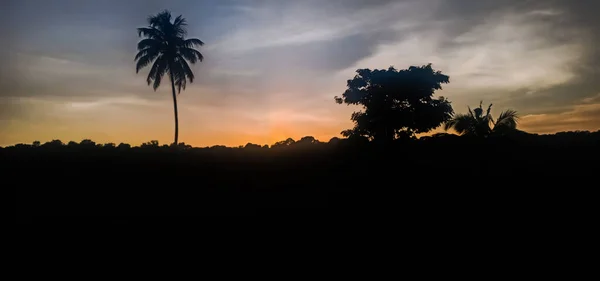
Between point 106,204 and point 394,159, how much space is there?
13972mm

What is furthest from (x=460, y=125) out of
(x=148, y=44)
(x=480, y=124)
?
(x=148, y=44)

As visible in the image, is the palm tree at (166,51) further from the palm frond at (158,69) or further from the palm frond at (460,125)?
the palm frond at (460,125)

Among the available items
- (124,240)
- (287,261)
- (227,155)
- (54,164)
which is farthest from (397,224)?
(54,164)

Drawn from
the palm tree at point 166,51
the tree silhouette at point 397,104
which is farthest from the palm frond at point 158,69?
the tree silhouette at point 397,104

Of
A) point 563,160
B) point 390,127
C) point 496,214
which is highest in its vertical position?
point 390,127

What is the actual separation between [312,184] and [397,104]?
12.5 meters

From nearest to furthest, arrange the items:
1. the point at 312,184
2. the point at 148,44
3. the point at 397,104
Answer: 1. the point at 312,184
2. the point at 397,104
3. the point at 148,44

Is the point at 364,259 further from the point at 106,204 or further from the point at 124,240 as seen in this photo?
the point at 106,204

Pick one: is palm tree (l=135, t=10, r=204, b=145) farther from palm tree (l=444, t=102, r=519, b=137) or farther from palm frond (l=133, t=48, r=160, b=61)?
palm tree (l=444, t=102, r=519, b=137)

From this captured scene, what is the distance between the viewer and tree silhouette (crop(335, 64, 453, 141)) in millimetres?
27188

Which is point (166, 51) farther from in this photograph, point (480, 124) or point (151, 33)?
point (480, 124)

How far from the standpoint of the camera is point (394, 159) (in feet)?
72.7

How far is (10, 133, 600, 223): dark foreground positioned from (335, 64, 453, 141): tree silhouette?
12.9 feet

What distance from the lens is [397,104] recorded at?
27484 mm
